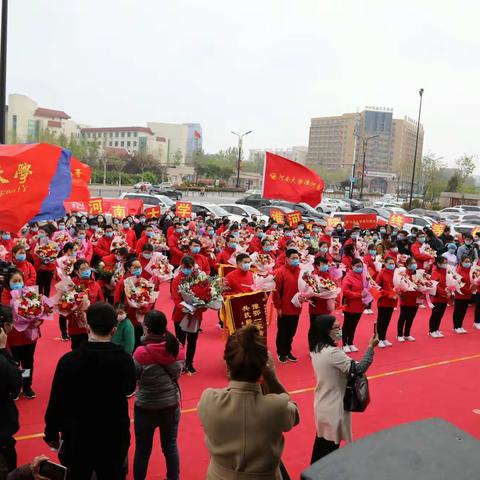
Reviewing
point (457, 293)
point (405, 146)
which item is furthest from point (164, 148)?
point (457, 293)

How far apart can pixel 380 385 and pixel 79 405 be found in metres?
4.67

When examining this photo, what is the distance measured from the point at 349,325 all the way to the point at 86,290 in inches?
156

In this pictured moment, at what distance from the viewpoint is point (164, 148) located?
125m

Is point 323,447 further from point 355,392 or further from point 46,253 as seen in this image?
point 46,253

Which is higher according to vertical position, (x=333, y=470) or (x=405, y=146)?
(x=405, y=146)

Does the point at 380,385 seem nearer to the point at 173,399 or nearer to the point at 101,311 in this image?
the point at 173,399

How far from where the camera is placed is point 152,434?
156 inches

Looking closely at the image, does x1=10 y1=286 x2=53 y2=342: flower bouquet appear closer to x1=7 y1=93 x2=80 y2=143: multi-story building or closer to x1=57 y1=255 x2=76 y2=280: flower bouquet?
x1=57 y1=255 x2=76 y2=280: flower bouquet

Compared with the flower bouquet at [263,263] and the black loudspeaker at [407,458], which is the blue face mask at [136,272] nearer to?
the flower bouquet at [263,263]

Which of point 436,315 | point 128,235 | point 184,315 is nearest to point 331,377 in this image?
point 184,315

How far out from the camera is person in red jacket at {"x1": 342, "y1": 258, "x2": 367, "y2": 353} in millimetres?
7965

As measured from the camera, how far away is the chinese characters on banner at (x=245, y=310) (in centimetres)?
670

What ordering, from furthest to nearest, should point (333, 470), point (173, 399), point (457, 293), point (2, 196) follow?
point (457, 293) → point (2, 196) → point (173, 399) → point (333, 470)

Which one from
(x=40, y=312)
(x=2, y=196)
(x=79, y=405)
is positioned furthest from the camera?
(x=40, y=312)
